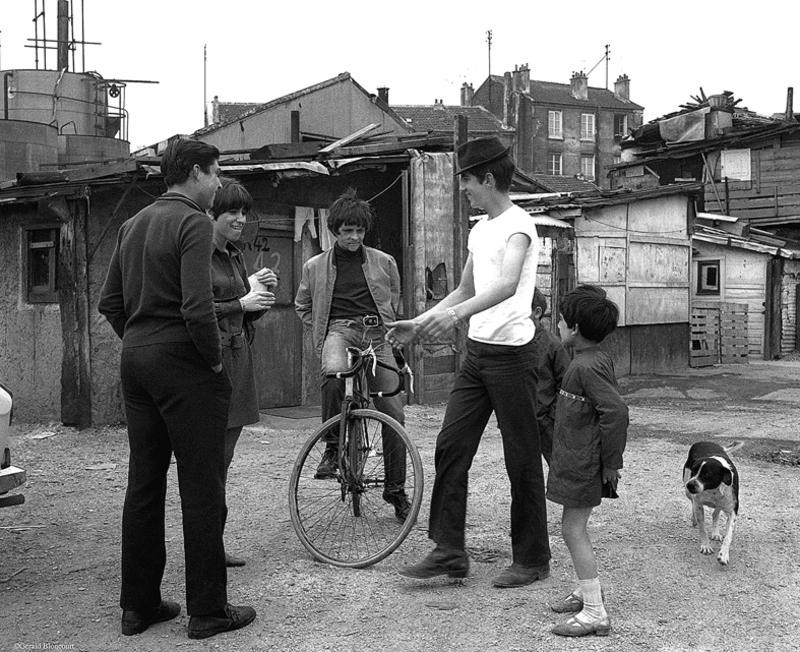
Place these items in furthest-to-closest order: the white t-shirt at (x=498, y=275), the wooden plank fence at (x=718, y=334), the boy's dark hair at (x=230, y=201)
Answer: the wooden plank fence at (x=718, y=334), the boy's dark hair at (x=230, y=201), the white t-shirt at (x=498, y=275)

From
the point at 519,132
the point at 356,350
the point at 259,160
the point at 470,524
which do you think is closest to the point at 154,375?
the point at 356,350

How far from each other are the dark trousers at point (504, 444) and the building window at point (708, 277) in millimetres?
20023

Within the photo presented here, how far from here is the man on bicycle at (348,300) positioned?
5668 millimetres

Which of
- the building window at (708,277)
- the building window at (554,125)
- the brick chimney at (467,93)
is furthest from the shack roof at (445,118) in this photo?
the building window at (708,277)

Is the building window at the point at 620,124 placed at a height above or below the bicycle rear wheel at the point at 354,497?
above

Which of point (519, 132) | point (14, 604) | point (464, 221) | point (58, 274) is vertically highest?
point (519, 132)

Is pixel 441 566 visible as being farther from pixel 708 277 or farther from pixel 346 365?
pixel 708 277

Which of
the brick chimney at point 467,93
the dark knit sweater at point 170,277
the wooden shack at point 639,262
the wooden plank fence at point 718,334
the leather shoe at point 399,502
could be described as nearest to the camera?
the dark knit sweater at point 170,277

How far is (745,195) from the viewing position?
29.3 metres

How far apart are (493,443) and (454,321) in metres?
5.06

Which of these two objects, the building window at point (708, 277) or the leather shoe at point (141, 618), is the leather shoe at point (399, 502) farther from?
the building window at point (708, 277)

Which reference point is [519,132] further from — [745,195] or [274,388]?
[274,388]

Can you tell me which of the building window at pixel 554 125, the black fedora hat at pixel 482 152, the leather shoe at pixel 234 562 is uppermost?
the building window at pixel 554 125

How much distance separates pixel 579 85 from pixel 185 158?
61.2 metres
